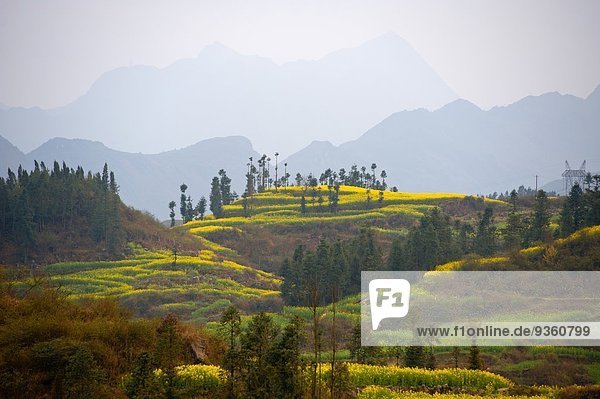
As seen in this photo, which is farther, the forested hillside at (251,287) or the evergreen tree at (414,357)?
the evergreen tree at (414,357)

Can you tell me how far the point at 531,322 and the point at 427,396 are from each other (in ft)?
58.6

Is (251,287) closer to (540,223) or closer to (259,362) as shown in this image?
(540,223)

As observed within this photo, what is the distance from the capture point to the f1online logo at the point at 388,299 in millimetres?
31362

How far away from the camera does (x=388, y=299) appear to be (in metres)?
32.3

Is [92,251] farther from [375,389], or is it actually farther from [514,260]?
[375,389]

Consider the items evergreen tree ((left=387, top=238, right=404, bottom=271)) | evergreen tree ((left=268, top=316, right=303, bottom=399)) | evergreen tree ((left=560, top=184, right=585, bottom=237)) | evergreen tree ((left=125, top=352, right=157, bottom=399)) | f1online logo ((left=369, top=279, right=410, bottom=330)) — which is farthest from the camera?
evergreen tree ((left=560, top=184, right=585, bottom=237))

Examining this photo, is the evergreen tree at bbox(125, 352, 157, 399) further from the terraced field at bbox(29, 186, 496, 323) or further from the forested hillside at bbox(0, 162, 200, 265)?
the forested hillside at bbox(0, 162, 200, 265)

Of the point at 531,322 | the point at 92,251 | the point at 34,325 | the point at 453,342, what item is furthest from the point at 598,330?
the point at 92,251

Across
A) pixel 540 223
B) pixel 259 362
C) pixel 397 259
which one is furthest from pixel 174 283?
pixel 259 362

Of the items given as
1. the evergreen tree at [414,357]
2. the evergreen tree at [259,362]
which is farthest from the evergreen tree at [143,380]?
the evergreen tree at [414,357]

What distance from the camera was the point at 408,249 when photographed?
185ft

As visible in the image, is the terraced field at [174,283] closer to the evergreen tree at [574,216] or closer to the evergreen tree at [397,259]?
the evergreen tree at [397,259]

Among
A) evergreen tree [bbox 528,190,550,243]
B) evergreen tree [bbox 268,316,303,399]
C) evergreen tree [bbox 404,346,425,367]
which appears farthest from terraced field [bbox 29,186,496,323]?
evergreen tree [bbox 528,190,550,243]

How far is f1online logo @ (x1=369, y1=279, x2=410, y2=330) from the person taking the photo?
31362 mm
